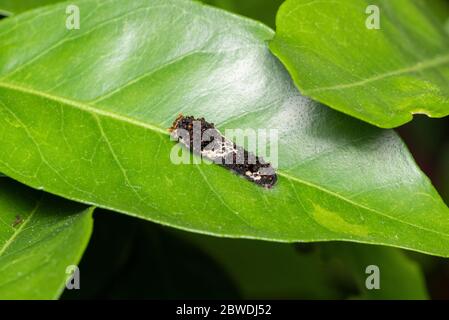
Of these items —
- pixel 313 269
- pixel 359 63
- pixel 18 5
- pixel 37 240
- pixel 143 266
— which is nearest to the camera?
pixel 37 240

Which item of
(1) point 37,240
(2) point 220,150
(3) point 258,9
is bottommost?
(1) point 37,240

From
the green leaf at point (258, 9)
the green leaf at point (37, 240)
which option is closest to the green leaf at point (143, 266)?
the green leaf at point (37, 240)

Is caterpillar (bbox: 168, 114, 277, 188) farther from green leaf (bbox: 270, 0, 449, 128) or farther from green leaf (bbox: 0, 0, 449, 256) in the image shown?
green leaf (bbox: 270, 0, 449, 128)

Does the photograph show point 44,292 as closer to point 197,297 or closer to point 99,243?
point 99,243

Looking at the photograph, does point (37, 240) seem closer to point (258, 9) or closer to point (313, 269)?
point (258, 9)

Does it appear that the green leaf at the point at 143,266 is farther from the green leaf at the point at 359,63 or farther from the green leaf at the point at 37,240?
the green leaf at the point at 359,63

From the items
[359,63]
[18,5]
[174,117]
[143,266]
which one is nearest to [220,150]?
[174,117]
